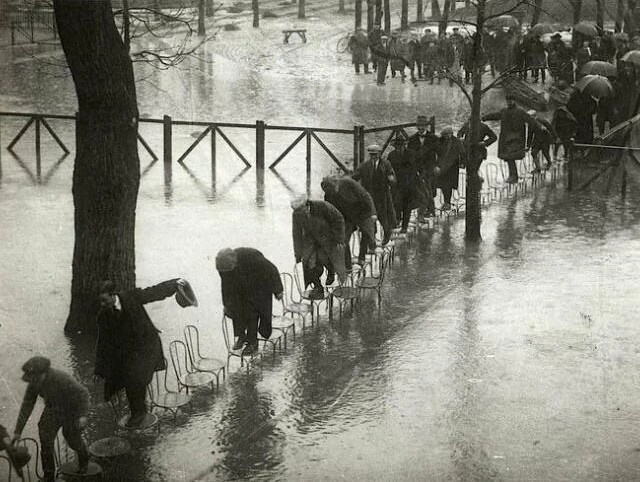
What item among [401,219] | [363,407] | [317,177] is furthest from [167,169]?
[363,407]

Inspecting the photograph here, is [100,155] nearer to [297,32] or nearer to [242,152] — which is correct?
[242,152]

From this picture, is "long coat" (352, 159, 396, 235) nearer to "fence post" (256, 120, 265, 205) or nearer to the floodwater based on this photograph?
the floodwater

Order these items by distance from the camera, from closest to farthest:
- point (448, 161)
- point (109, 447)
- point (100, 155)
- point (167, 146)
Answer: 1. point (109, 447)
2. point (100, 155)
3. point (448, 161)
4. point (167, 146)

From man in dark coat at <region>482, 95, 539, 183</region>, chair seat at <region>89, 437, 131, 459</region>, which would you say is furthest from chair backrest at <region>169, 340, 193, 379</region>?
man in dark coat at <region>482, 95, 539, 183</region>

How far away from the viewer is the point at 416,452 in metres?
8.29

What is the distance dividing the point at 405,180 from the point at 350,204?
9.19 ft

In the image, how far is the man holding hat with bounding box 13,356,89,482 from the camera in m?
7.55

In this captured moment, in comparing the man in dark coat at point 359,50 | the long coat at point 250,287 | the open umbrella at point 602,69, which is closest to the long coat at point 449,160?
the long coat at point 250,287

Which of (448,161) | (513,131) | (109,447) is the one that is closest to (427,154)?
(448,161)

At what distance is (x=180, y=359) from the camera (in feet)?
34.3

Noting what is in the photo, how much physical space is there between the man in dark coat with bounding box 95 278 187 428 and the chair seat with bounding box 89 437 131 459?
509 millimetres

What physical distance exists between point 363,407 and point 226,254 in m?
2.08

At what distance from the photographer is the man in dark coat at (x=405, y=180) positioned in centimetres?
1558

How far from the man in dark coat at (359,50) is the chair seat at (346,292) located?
79.6ft
